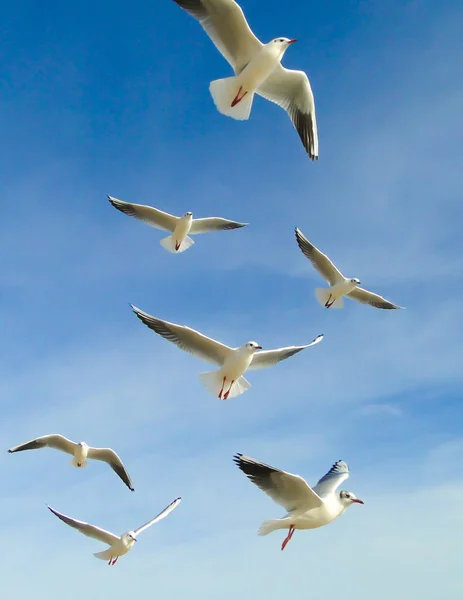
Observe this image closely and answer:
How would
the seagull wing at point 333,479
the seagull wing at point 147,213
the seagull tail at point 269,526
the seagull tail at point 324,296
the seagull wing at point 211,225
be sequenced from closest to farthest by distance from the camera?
1. the seagull tail at point 269,526
2. the seagull wing at point 333,479
3. the seagull tail at point 324,296
4. the seagull wing at point 147,213
5. the seagull wing at point 211,225

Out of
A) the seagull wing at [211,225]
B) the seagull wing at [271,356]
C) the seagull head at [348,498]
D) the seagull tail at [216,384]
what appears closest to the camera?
the seagull head at [348,498]

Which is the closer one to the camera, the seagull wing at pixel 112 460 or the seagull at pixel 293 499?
the seagull at pixel 293 499

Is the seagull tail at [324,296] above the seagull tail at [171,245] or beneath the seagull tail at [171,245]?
beneath

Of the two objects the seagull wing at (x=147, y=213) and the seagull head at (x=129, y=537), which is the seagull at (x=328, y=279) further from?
the seagull head at (x=129, y=537)

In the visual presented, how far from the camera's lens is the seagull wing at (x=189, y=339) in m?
11.2

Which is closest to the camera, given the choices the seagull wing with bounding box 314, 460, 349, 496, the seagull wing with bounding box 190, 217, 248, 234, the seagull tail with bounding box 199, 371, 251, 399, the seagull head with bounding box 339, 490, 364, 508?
the seagull head with bounding box 339, 490, 364, 508

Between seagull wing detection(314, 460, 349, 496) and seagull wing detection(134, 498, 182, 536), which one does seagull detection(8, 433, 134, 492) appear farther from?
seagull wing detection(314, 460, 349, 496)

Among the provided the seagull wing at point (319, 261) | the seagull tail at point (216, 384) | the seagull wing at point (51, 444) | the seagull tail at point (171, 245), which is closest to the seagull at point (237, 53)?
the seagull tail at point (216, 384)

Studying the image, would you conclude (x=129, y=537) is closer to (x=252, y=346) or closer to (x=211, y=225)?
(x=252, y=346)

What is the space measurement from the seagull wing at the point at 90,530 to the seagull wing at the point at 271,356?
14.0 ft

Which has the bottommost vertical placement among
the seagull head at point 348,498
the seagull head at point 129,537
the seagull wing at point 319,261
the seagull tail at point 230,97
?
the seagull head at point 348,498

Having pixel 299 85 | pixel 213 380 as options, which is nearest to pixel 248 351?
pixel 213 380

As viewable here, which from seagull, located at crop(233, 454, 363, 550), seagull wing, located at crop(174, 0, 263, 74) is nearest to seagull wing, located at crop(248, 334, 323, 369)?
seagull, located at crop(233, 454, 363, 550)

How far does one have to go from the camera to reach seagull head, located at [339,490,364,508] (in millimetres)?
9523
